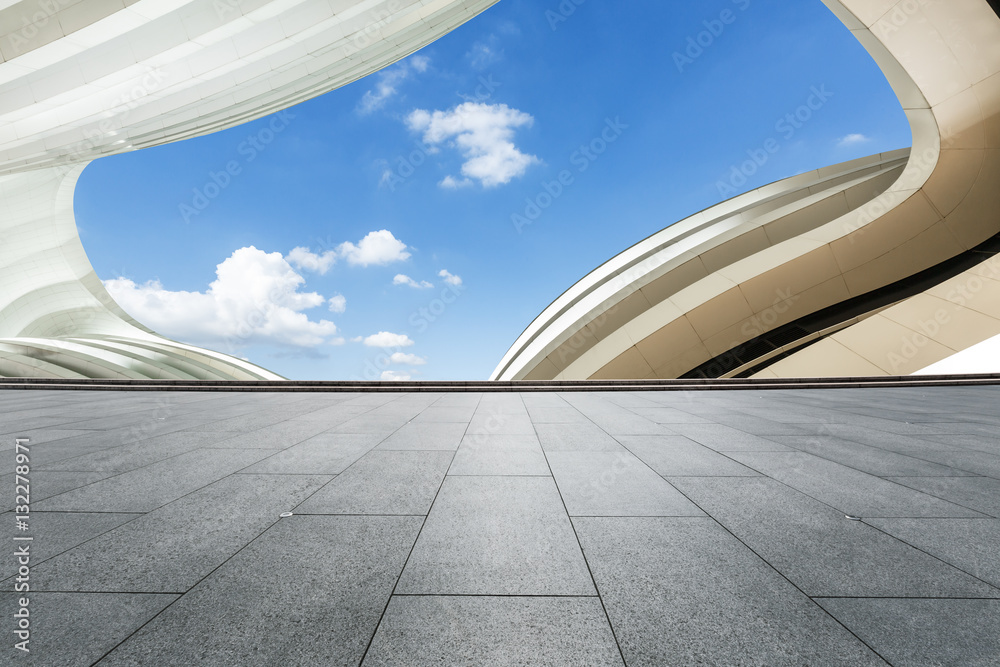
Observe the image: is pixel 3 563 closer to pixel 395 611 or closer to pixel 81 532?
pixel 81 532

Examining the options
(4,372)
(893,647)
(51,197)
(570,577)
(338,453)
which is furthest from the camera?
(51,197)

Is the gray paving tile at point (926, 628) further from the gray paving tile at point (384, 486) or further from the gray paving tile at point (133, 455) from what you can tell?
the gray paving tile at point (133, 455)

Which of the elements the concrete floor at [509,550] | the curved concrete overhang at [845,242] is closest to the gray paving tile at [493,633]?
the concrete floor at [509,550]

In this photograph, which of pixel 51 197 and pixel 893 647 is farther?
pixel 51 197

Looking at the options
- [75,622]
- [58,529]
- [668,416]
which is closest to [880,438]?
[668,416]

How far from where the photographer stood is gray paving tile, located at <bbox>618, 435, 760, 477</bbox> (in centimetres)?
422

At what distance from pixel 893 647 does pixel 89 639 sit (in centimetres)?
359

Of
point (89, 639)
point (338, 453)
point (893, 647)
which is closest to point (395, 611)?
point (89, 639)

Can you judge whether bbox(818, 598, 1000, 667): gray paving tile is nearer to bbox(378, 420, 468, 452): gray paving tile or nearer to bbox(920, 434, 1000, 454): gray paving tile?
bbox(378, 420, 468, 452): gray paving tile

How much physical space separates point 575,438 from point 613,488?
201cm

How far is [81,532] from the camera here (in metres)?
2.87

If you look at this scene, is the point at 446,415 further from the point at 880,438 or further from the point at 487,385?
the point at 880,438

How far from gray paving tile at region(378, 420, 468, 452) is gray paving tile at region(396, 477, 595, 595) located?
167cm

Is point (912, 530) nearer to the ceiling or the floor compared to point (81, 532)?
nearer to the floor
